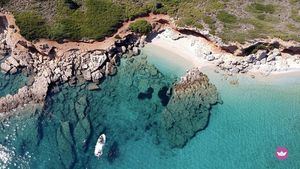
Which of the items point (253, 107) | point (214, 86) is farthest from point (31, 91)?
point (253, 107)

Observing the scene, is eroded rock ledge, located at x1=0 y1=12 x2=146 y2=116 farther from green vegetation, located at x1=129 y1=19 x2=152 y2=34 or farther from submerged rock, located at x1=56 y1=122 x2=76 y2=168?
submerged rock, located at x1=56 y1=122 x2=76 y2=168

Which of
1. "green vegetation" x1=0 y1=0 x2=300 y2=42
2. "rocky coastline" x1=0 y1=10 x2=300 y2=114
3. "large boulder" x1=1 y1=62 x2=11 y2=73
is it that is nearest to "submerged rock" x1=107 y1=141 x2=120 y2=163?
"rocky coastline" x1=0 y1=10 x2=300 y2=114

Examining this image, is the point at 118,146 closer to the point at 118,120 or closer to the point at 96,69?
the point at 118,120

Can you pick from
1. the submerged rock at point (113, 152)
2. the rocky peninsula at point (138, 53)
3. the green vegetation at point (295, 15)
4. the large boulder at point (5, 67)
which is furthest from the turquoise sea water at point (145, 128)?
the green vegetation at point (295, 15)

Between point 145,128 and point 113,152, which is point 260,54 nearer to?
point 145,128

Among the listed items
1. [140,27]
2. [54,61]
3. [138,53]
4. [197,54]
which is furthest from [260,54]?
[54,61]

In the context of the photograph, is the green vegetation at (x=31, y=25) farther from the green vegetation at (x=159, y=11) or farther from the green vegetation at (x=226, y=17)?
the green vegetation at (x=226, y=17)
